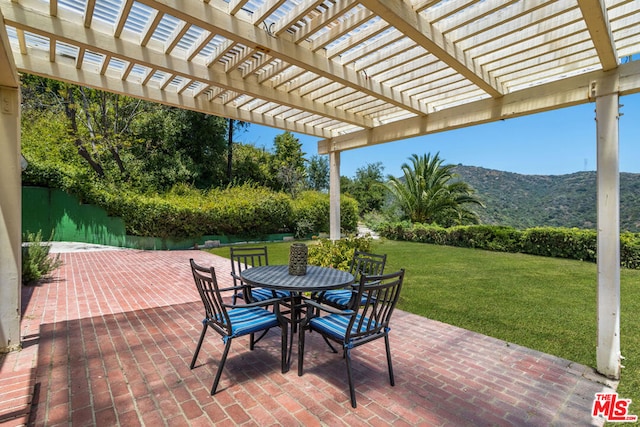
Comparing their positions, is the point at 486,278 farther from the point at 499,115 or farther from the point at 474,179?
the point at 474,179

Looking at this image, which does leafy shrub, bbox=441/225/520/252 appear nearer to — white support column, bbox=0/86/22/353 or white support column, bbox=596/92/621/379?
white support column, bbox=596/92/621/379

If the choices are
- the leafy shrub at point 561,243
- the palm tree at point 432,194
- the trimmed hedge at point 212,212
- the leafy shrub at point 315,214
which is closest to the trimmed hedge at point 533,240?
the leafy shrub at point 561,243

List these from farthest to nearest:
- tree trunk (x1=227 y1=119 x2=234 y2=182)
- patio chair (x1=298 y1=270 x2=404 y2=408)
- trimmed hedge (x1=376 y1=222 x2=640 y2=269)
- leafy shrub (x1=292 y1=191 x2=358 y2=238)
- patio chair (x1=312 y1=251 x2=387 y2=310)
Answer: tree trunk (x1=227 y1=119 x2=234 y2=182)
leafy shrub (x1=292 y1=191 x2=358 y2=238)
trimmed hedge (x1=376 y1=222 x2=640 y2=269)
patio chair (x1=312 y1=251 x2=387 y2=310)
patio chair (x1=298 y1=270 x2=404 y2=408)

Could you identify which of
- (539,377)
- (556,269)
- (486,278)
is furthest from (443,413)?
(556,269)

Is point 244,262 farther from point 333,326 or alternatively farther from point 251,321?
point 333,326

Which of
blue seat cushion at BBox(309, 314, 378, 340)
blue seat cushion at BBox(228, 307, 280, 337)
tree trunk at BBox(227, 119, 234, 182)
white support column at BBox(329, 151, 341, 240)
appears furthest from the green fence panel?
blue seat cushion at BBox(309, 314, 378, 340)

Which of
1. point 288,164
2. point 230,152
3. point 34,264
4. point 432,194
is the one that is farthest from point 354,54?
point 288,164

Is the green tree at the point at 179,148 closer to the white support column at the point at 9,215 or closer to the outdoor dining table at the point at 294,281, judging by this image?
the white support column at the point at 9,215

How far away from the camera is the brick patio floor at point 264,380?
2.21 metres

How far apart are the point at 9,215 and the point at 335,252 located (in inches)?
154

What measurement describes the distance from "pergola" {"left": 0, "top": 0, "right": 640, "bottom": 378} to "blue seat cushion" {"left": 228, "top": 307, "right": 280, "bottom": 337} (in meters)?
2.30

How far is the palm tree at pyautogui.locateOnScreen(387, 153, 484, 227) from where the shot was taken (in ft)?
50.7

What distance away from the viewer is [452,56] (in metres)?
3.06

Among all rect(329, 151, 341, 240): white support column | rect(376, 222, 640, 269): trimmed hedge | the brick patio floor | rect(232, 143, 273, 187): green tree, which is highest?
rect(232, 143, 273, 187): green tree
